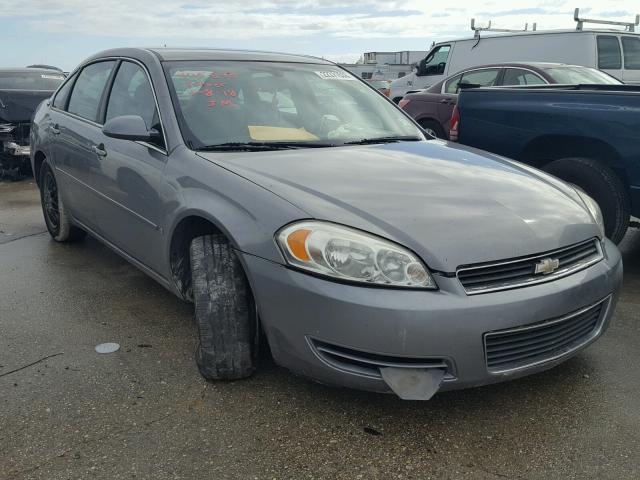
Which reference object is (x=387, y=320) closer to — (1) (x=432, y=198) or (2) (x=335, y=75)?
(1) (x=432, y=198)

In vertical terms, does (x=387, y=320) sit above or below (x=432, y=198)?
below

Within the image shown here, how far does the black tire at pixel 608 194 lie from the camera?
169 inches

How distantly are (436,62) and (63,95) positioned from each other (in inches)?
395

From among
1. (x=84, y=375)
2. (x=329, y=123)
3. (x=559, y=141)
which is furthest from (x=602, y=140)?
(x=84, y=375)

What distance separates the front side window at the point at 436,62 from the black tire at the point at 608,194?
9309 millimetres

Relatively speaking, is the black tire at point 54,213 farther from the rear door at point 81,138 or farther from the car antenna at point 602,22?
the car antenna at point 602,22

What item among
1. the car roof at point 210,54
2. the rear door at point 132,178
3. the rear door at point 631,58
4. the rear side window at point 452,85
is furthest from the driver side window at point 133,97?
the rear door at point 631,58

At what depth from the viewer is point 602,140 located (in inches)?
170

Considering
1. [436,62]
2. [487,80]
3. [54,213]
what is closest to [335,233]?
[54,213]

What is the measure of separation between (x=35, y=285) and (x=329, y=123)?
2.30m

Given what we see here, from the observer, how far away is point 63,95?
4844 mm

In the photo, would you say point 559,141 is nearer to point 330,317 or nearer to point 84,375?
point 330,317

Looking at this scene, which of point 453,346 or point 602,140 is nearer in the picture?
point 453,346

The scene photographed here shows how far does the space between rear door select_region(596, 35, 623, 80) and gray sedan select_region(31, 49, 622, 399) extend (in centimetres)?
824
